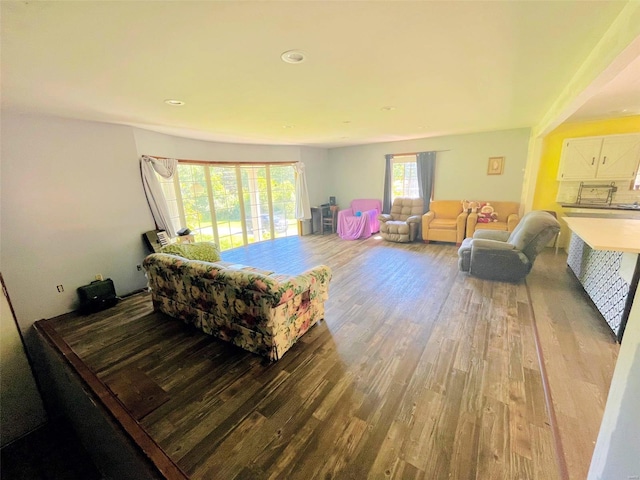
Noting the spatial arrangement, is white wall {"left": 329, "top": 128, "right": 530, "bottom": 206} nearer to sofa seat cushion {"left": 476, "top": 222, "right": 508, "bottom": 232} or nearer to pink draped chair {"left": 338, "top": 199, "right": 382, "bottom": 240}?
pink draped chair {"left": 338, "top": 199, "right": 382, "bottom": 240}

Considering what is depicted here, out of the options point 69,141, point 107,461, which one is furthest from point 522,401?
point 69,141

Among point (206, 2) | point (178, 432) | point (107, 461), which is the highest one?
point (206, 2)

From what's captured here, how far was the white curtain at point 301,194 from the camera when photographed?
653 centimetres

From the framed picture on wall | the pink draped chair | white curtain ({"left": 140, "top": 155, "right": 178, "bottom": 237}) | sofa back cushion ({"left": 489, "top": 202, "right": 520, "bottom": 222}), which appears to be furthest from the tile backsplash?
white curtain ({"left": 140, "top": 155, "right": 178, "bottom": 237})

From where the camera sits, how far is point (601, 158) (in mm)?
3949

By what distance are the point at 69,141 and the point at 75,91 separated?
128cm

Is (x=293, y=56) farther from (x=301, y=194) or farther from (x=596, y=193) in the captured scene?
(x=596, y=193)

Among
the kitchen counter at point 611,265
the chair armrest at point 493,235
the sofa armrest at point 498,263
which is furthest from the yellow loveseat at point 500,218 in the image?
the kitchen counter at point 611,265

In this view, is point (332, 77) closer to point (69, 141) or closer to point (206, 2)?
point (206, 2)

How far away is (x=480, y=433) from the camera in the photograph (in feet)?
4.81

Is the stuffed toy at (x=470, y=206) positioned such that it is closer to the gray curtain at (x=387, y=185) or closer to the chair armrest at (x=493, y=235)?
the chair armrest at (x=493, y=235)

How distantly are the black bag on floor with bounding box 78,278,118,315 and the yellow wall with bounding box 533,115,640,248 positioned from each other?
23.4 feet

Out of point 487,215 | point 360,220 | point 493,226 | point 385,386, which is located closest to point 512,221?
point 493,226

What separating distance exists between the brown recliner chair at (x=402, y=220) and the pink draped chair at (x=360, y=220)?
0.46 meters
